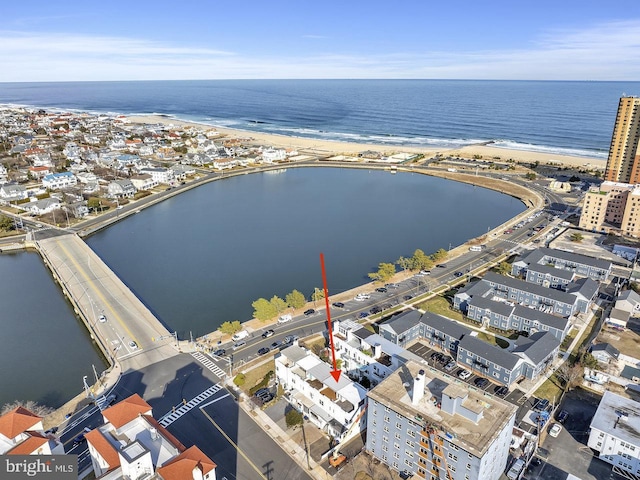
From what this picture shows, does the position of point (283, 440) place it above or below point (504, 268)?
below

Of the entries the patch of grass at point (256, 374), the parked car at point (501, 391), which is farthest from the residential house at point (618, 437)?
the patch of grass at point (256, 374)

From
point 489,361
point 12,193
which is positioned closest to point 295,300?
point 489,361

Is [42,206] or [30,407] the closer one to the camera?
[30,407]

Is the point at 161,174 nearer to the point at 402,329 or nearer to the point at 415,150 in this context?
the point at 402,329

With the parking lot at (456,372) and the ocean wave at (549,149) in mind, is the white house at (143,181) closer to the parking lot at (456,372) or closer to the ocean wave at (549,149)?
the parking lot at (456,372)

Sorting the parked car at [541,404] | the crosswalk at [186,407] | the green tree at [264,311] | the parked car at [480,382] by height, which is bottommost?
the parked car at [480,382]

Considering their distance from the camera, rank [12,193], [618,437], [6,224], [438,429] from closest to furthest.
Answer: [438,429] → [618,437] → [6,224] → [12,193]

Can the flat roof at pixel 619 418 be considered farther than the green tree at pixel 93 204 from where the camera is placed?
No
